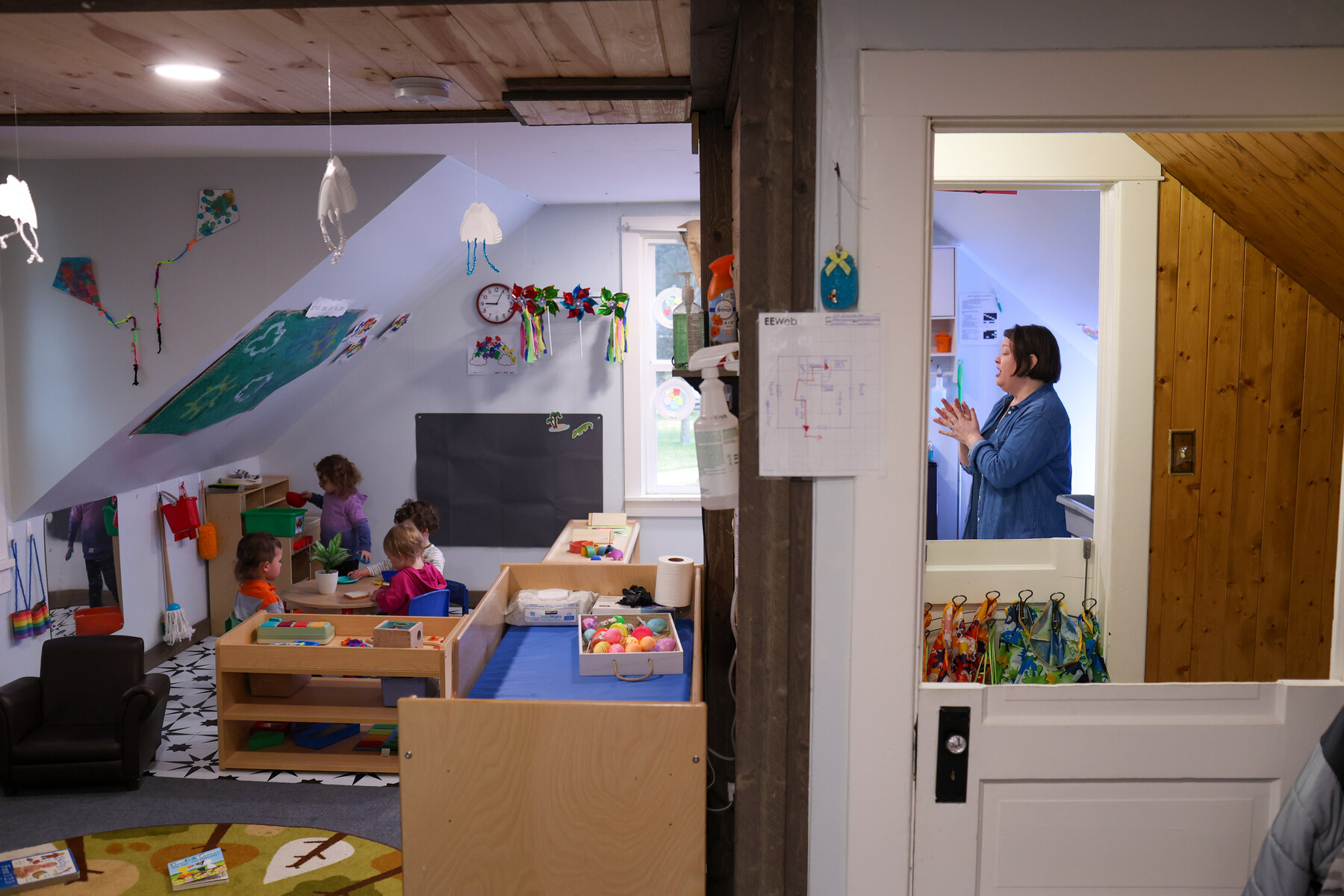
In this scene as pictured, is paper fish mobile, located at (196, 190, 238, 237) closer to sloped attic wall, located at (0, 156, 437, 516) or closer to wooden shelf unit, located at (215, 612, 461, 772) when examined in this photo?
sloped attic wall, located at (0, 156, 437, 516)

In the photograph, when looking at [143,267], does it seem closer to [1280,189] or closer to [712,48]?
[712,48]

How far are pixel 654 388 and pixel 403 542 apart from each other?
2.34 m

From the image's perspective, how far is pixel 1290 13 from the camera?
1.52 metres

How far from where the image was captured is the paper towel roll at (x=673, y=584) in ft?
10.6

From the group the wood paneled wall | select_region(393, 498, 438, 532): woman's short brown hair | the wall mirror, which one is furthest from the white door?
the wall mirror

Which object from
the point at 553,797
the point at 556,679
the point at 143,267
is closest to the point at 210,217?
the point at 143,267

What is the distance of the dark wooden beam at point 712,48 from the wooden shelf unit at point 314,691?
7.59ft

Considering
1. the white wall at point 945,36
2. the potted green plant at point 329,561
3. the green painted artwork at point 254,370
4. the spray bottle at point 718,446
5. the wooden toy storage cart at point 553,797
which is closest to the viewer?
the white wall at point 945,36

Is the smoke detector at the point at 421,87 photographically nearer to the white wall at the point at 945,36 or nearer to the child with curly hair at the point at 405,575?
the white wall at the point at 945,36

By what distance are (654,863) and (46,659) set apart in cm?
301

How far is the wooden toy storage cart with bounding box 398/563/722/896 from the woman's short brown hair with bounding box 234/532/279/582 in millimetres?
2769

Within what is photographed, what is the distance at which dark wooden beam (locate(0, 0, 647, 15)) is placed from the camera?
170cm

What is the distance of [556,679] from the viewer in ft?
9.02

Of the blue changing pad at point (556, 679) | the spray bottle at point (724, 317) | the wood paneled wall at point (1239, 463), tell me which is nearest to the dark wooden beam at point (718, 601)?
the blue changing pad at point (556, 679)
